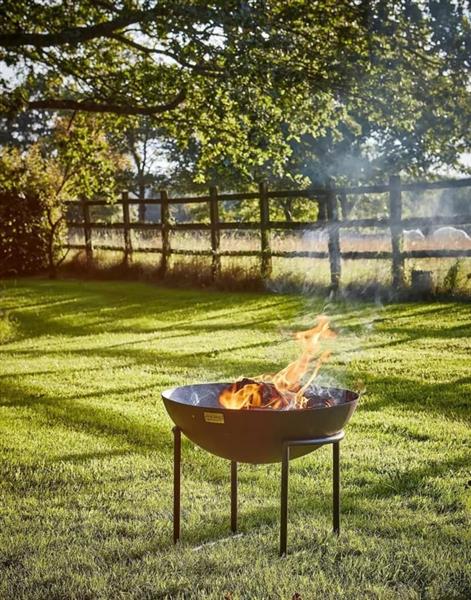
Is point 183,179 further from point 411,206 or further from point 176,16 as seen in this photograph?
point 176,16

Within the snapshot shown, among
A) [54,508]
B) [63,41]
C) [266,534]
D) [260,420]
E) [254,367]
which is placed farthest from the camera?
[63,41]

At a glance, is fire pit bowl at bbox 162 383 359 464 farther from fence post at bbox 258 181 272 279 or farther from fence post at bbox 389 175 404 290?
fence post at bbox 258 181 272 279

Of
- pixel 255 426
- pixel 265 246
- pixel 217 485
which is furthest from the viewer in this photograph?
pixel 265 246

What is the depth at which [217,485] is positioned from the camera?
507 cm

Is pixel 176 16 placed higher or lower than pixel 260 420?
higher

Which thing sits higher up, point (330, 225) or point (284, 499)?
point (330, 225)

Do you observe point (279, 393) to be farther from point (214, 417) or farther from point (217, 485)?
point (217, 485)

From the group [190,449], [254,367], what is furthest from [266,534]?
[254,367]

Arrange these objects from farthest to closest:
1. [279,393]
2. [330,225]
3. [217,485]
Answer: [330,225] < [217,485] < [279,393]

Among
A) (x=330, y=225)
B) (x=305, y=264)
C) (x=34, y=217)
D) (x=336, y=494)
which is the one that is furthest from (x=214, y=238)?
(x=336, y=494)

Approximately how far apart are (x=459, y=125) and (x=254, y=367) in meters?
5.08

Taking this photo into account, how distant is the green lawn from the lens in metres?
3.70

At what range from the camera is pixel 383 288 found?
44.1 feet

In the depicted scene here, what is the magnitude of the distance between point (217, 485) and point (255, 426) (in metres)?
1.49
